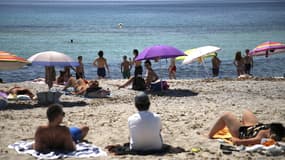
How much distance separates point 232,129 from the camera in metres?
8.09

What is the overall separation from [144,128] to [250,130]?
1.81 meters

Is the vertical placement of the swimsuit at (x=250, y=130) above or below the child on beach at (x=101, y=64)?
below

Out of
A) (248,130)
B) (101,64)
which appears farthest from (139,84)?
(248,130)

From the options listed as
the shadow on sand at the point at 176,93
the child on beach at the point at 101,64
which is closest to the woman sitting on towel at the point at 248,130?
the shadow on sand at the point at 176,93

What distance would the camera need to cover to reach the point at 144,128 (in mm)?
7531

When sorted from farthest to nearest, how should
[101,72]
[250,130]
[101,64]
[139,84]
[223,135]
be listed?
1. [101,72]
2. [101,64]
3. [139,84]
4. [223,135]
5. [250,130]

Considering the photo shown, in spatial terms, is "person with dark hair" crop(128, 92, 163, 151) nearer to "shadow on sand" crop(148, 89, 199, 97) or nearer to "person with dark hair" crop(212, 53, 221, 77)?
"shadow on sand" crop(148, 89, 199, 97)

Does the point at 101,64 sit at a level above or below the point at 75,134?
above

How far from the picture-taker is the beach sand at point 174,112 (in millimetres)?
8297

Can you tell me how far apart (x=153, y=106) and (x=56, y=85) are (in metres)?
5.31

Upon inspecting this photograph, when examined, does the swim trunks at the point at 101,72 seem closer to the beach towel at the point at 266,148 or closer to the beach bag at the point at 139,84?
the beach bag at the point at 139,84

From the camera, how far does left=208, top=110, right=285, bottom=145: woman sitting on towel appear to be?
7.78 meters

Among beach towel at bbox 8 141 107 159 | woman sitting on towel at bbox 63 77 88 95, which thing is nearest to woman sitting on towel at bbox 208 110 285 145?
beach towel at bbox 8 141 107 159

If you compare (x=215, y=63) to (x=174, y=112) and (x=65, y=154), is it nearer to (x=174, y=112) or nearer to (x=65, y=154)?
(x=174, y=112)
